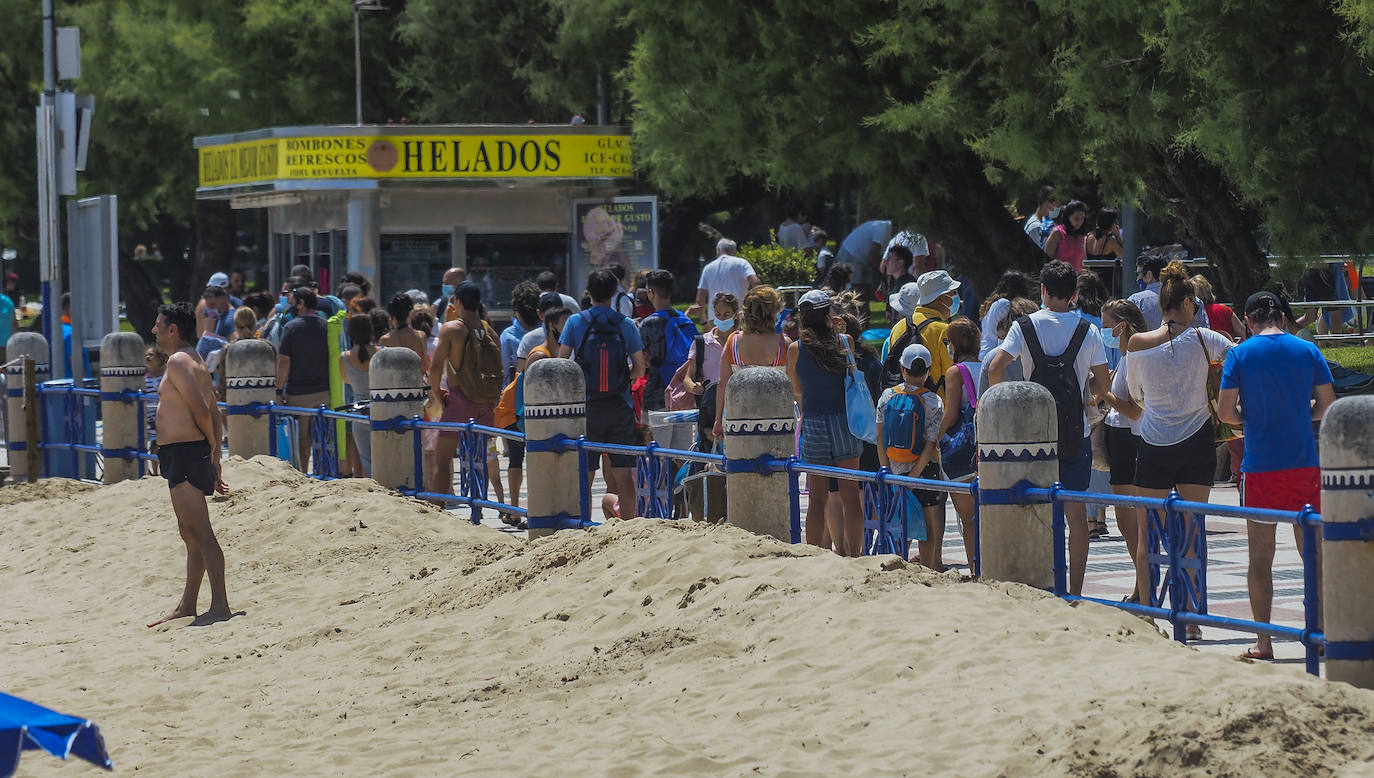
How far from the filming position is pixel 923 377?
35.8 ft

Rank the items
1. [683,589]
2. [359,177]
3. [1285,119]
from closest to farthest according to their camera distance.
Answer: [683,589]
[1285,119]
[359,177]

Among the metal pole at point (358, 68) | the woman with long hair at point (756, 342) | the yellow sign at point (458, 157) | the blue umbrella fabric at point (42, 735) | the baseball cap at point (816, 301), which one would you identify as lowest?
the blue umbrella fabric at point (42, 735)

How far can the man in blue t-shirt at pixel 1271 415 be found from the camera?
898 cm

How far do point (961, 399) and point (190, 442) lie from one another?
4505 millimetres

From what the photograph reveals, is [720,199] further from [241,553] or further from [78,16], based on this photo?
[241,553]

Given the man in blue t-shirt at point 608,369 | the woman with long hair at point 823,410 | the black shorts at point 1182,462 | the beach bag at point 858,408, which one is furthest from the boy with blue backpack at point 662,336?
the black shorts at point 1182,462

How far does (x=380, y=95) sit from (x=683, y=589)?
29.4 metres

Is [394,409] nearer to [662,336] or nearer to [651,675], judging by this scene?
[662,336]

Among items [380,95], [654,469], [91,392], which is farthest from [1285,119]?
[380,95]

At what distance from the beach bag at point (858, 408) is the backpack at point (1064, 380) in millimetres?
999

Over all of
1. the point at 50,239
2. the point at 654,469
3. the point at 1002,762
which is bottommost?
the point at 1002,762

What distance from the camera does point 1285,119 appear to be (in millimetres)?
16281

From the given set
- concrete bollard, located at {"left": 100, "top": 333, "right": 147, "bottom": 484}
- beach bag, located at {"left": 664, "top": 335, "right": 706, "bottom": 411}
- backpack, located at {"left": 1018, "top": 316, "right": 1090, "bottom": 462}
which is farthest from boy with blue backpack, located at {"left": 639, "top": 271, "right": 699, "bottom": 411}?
concrete bollard, located at {"left": 100, "top": 333, "right": 147, "bottom": 484}

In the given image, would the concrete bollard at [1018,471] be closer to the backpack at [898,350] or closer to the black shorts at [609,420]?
the backpack at [898,350]
